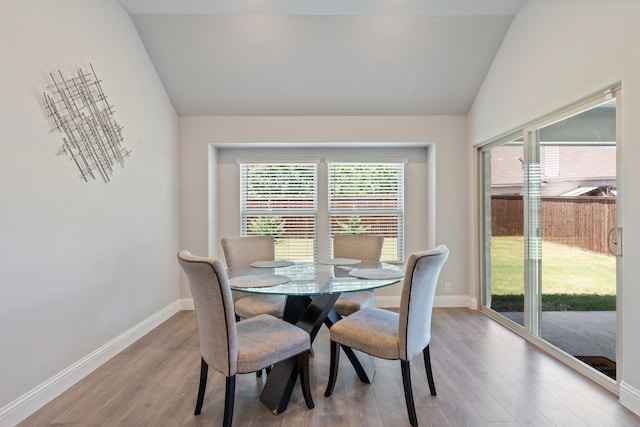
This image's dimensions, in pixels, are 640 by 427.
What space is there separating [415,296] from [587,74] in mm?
2014

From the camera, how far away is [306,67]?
11.1 ft

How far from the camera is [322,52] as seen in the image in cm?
326

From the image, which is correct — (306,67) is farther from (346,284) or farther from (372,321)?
(372,321)

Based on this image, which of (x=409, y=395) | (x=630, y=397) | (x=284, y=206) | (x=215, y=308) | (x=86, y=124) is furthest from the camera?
(x=284, y=206)

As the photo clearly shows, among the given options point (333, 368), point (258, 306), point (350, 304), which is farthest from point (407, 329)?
point (258, 306)

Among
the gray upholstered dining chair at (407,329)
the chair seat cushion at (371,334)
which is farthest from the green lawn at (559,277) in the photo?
the chair seat cushion at (371,334)

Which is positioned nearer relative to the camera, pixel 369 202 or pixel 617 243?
pixel 617 243

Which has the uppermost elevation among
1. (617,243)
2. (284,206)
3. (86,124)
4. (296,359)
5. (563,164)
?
(86,124)

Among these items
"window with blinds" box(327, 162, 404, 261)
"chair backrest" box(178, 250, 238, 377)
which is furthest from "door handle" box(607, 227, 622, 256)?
"chair backrest" box(178, 250, 238, 377)

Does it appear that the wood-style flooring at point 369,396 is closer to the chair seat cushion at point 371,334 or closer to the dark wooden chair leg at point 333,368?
the dark wooden chair leg at point 333,368

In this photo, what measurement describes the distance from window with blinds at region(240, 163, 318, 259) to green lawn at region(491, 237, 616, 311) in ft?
7.25

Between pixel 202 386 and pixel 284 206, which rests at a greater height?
pixel 284 206

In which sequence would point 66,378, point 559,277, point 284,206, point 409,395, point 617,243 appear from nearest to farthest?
point 409,395 < point 617,243 < point 66,378 < point 559,277 < point 284,206

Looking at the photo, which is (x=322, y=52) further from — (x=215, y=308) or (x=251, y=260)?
(x=215, y=308)
